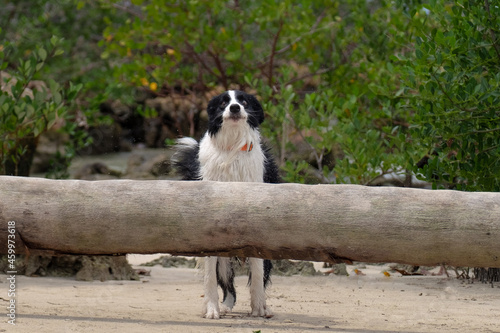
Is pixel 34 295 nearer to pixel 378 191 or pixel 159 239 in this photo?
pixel 159 239

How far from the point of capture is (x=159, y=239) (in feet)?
12.5

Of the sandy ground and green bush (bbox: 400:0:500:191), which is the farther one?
green bush (bbox: 400:0:500:191)

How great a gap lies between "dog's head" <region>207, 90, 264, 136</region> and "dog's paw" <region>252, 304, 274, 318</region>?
52.9 inches

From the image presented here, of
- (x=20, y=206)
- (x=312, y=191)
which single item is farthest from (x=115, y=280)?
(x=312, y=191)

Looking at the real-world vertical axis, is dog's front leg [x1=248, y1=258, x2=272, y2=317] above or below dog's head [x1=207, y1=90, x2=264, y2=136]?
below

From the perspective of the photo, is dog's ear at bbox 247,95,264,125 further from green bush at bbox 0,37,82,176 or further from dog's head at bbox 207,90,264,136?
green bush at bbox 0,37,82,176

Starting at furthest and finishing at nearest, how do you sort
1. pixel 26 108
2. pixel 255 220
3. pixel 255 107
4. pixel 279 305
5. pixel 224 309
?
pixel 26 108 → pixel 255 107 → pixel 279 305 → pixel 224 309 → pixel 255 220

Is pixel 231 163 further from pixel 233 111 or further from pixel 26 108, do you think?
pixel 26 108

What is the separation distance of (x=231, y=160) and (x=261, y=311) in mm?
1113

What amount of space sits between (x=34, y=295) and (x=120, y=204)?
5.87ft

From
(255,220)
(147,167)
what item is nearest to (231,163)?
(255,220)

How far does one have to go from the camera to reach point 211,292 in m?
5.03

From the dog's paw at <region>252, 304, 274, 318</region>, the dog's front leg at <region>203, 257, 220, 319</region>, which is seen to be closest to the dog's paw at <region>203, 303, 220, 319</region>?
the dog's front leg at <region>203, 257, 220, 319</region>

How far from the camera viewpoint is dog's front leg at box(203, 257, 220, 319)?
4.89 meters
